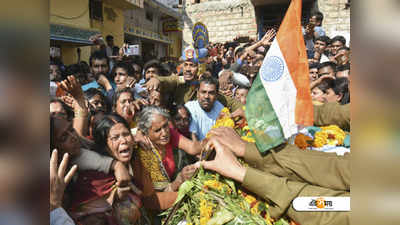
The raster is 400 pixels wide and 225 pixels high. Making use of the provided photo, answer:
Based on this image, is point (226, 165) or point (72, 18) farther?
point (72, 18)

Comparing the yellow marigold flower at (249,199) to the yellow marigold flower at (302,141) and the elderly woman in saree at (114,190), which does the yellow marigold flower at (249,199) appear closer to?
the elderly woman in saree at (114,190)

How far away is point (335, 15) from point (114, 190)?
34.1ft

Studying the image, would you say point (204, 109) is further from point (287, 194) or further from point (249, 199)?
point (287, 194)

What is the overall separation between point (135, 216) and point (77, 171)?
50cm

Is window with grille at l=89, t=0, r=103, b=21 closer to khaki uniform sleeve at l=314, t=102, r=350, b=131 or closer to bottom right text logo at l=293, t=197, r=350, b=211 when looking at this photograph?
khaki uniform sleeve at l=314, t=102, r=350, b=131

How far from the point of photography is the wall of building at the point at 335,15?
943cm

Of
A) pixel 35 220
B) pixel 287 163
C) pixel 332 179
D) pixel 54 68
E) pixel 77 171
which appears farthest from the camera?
pixel 54 68

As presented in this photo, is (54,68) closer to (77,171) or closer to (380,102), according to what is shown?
(77,171)

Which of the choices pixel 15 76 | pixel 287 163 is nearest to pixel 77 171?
pixel 15 76

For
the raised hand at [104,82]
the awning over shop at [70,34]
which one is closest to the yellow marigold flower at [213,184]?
the raised hand at [104,82]

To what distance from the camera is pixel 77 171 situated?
151cm

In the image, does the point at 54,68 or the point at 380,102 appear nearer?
the point at 380,102

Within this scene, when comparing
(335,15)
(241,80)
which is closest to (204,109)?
(241,80)

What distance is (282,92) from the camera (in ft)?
5.92
